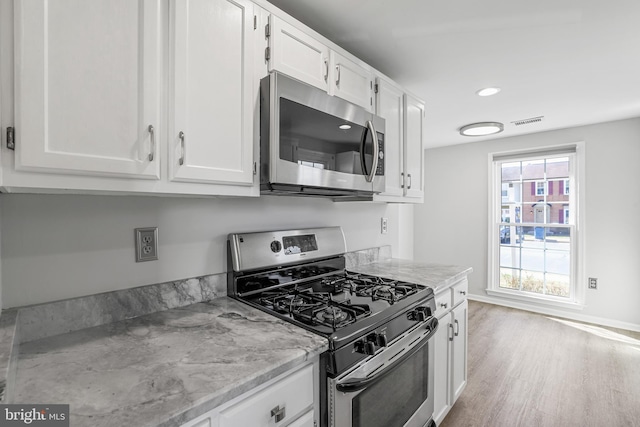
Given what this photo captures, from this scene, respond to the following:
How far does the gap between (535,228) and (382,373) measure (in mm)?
3847

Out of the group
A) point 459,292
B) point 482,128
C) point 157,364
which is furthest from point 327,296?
point 482,128

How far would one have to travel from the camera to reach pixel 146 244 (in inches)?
48.1

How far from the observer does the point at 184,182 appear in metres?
1.05

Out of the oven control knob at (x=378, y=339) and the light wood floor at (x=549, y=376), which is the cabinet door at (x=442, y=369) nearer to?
the light wood floor at (x=549, y=376)

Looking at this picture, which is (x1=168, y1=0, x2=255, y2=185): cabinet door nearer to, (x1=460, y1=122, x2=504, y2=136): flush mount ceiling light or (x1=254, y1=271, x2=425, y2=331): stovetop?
(x1=254, y1=271, x2=425, y2=331): stovetop

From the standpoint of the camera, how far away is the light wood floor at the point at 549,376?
198 centimetres

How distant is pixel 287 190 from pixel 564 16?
5.50 ft

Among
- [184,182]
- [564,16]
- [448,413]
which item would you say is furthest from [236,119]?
[448,413]

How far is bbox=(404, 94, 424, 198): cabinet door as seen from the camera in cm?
216

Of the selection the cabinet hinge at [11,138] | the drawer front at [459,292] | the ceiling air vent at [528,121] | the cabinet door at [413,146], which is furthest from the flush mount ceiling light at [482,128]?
the cabinet hinge at [11,138]

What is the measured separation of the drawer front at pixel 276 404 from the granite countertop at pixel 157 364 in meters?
0.06

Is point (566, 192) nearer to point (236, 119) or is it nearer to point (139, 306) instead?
point (236, 119)

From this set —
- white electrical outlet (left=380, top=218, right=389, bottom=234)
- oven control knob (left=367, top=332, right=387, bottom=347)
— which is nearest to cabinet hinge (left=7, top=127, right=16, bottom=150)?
oven control knob (left=367, top=332, right=387, bottom=347)

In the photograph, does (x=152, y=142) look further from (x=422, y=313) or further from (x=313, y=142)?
(x=422, y=313)
